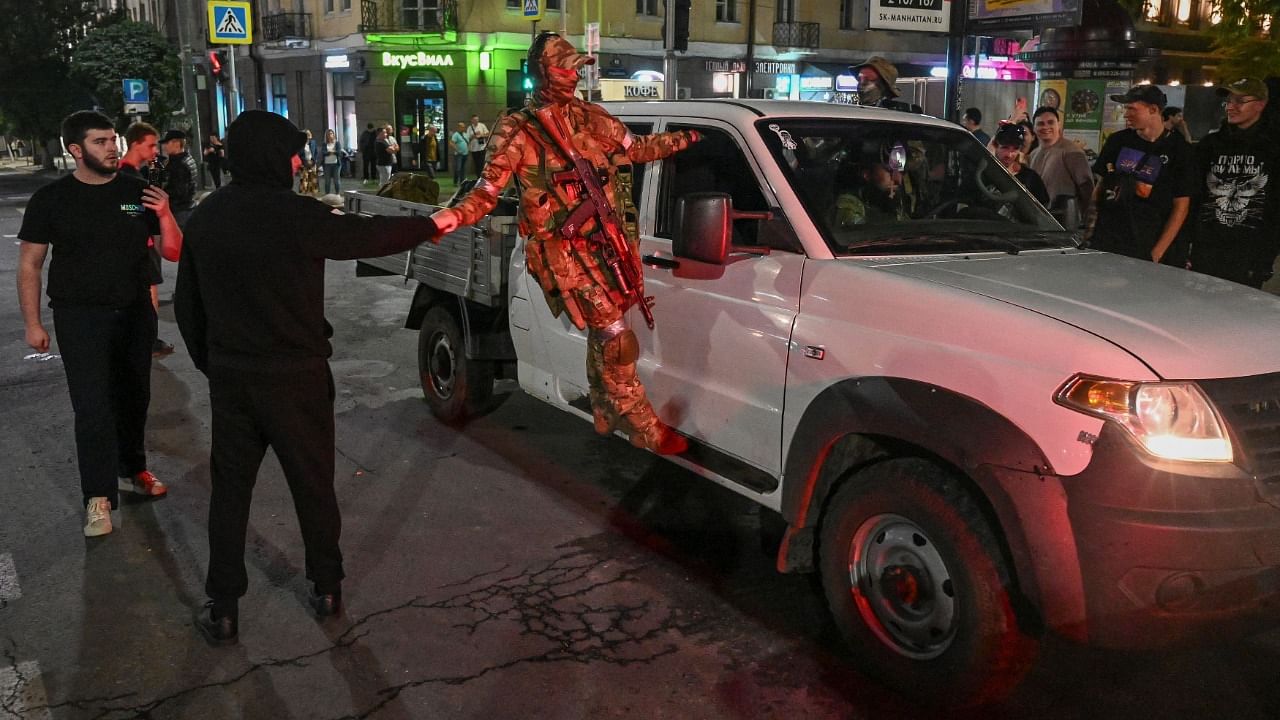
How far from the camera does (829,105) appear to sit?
5.00 meters

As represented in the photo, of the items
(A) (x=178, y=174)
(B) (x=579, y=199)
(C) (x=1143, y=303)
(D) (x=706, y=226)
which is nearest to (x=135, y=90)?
(A) (x=178, y=174)

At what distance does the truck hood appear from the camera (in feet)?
10.3

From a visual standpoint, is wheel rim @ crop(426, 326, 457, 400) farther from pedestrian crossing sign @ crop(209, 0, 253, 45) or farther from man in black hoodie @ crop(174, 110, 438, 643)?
pedestrian crossing sign @ crop(209, 0, 253, 45)

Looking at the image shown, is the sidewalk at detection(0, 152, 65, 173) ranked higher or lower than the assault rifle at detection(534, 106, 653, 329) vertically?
lower

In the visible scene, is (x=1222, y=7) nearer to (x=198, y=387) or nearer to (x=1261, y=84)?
(x=1261, y=84)

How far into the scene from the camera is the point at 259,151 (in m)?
3.63

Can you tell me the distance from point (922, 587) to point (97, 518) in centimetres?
384

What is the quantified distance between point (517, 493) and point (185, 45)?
72.6 ft

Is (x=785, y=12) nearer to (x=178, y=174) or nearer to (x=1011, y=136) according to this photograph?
(x=178, y=174)

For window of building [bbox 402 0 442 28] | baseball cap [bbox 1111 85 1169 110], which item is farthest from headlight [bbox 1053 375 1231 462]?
window of building [bbox 402 0 442 28]

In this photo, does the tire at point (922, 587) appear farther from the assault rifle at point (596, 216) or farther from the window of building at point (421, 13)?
the window of building at point (421, 13)

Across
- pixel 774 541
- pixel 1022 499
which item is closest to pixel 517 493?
pixel 774 541

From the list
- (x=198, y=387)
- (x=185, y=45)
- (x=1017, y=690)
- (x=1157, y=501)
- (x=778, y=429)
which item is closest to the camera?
(x=1157, y=501)

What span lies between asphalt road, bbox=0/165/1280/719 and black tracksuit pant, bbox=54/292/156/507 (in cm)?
36
